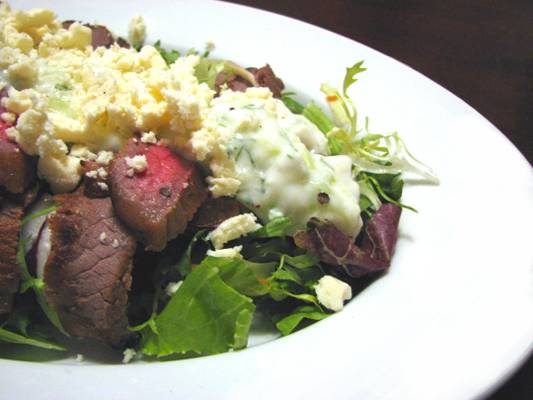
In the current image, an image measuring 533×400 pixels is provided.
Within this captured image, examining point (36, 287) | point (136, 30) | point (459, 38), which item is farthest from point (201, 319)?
point (459, 38)

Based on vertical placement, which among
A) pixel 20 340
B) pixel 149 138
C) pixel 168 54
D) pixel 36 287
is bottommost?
pixel 20 340

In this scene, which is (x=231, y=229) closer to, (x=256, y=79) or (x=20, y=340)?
(x=20, y=340)

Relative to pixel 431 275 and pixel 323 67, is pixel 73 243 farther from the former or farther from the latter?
pixel 323 67

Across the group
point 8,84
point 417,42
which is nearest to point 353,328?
point 8,84

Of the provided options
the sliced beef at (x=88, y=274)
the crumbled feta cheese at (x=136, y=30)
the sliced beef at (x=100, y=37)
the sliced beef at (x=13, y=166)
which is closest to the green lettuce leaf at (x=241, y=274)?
the sliced beef at (x=88, y=274)

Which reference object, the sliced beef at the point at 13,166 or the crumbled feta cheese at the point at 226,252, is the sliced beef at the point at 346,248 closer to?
the crumbled feta cheese at the point at 226,252

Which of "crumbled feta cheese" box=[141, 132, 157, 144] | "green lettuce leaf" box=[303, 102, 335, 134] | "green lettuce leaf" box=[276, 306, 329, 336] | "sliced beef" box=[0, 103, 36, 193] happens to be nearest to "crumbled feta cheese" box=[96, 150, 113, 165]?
"crumbled feta cheese" box=[141, 132, 157, 144]
